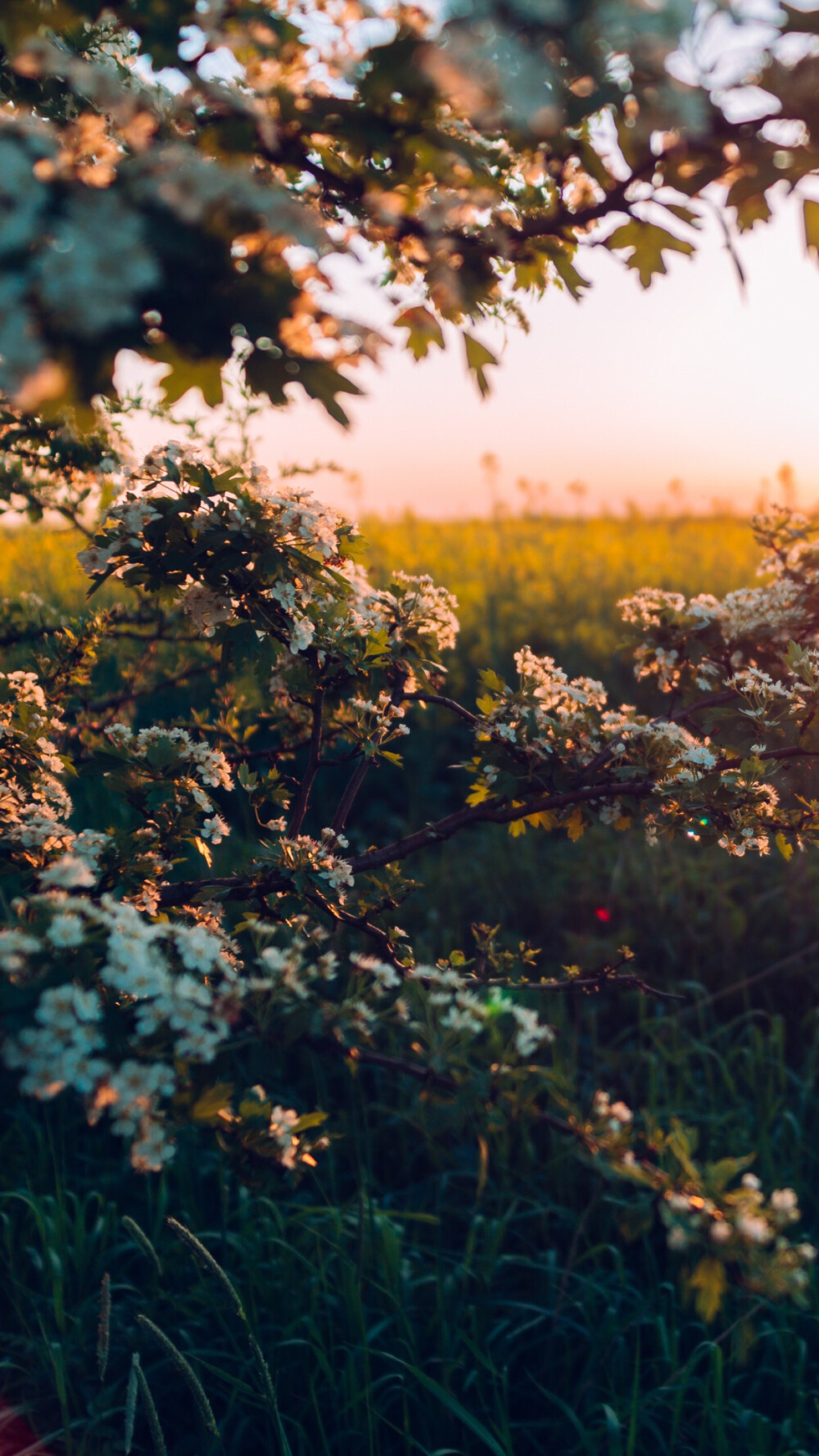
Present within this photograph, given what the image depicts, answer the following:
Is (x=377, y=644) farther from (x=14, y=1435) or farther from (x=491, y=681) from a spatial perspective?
(x=14, y=1435)

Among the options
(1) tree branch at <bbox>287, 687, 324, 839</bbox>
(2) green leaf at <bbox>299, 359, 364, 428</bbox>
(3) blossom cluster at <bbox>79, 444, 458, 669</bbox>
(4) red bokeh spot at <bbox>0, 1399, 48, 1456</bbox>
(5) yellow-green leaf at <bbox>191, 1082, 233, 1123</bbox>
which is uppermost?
(2) green leaf at <bbox>299, 359, 364, 428</bbox>

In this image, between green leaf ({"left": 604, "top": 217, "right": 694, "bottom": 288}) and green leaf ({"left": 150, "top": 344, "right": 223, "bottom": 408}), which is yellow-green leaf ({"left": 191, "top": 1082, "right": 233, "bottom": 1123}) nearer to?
green leaf ({"left": 150, "top": 344, "right": 223, "bottom": 408})

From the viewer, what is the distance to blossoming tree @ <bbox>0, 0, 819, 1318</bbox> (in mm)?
1198

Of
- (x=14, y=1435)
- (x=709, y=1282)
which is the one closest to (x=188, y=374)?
(x=709, y=1282)

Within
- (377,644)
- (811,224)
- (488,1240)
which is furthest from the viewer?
(488,1240)

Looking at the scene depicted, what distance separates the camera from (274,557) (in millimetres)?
1863

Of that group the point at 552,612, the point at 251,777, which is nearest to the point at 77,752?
the point at 251,777

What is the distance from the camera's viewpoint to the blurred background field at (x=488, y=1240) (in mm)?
2662

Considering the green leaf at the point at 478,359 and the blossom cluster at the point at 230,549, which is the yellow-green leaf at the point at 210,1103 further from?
the green leaf at the point at 478,359

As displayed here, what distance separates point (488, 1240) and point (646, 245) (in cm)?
297

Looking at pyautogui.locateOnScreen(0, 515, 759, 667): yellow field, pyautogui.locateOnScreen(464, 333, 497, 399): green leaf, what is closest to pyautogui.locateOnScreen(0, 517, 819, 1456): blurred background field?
pyautogui.locateOnScreen(0, 515, 759, 667): yellow field

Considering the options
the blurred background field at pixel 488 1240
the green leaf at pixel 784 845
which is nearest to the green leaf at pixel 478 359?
the green leaf at pixel 784 845

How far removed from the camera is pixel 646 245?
63.8 inches

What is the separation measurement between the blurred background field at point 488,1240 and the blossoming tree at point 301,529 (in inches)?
11.5
